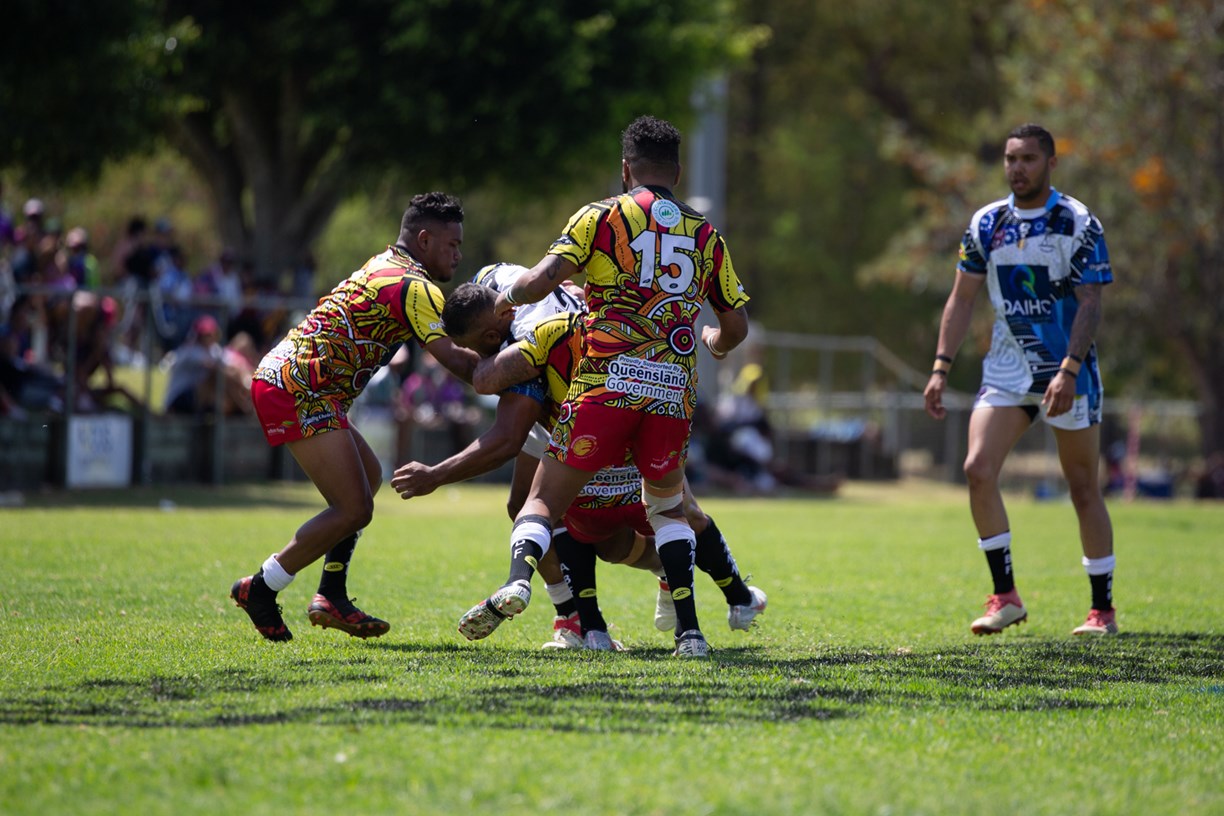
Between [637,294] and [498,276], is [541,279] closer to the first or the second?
[637,294]

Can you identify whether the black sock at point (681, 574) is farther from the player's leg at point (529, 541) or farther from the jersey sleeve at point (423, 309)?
the jersey sleeve at point (423, 309)

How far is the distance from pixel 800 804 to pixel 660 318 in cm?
276

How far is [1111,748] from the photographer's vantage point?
5.03m

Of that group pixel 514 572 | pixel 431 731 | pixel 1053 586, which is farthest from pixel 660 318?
pixel 1053 586

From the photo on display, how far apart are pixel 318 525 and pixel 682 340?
1.94 m

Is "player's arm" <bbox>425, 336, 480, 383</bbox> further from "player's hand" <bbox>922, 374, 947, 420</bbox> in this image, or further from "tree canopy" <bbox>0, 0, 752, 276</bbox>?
"tree canopy" <bbox>0, 0, 752, 276</bbox>

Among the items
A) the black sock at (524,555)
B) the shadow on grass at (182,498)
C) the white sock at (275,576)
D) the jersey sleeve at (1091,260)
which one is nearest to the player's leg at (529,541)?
the black sock at (524,555)

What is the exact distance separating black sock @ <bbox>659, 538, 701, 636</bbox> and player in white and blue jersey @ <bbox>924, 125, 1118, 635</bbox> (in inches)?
79.3

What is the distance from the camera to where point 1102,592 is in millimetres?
8289

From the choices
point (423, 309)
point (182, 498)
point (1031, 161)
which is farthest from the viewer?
point (182, 498)

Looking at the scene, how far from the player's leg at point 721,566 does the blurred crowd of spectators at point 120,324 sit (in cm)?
1077

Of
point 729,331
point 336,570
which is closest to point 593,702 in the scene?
point 729,331

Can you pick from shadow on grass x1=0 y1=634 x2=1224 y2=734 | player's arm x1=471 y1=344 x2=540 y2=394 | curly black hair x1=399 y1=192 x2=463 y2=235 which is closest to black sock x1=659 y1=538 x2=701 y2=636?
shadow on grass x1=0 y1=634 x2=1224 y2=734

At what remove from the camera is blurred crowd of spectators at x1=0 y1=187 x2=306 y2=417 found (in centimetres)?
1631
